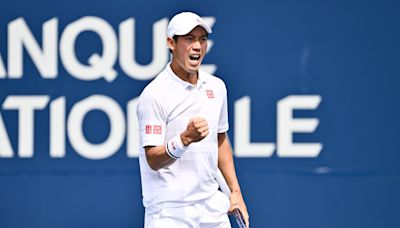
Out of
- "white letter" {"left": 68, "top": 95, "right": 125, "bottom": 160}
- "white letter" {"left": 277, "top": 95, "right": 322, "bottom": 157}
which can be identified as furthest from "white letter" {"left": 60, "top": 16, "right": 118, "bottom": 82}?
"white letter" {"left": 277, "top": 95, "right": 322, "bottom": 157}

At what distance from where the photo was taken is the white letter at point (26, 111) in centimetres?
614

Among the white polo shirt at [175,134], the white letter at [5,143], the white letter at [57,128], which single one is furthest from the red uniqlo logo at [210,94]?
the white letter at [5,143]

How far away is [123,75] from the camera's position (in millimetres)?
6125

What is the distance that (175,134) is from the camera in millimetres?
4469

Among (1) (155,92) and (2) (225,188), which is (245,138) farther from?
(1) (155,92)

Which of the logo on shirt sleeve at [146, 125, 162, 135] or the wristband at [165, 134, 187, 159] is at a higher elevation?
the logo on shirt sleeve at [146, 125, 162, 135]

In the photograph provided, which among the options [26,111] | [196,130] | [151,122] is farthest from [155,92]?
[26,111]

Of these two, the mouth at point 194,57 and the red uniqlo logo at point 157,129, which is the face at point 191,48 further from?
the red uniqlo logo at point 157,129

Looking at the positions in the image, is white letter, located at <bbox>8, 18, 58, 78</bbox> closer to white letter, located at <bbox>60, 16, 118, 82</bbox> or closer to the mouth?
white letter, located at <bbox>60, 16, 118, 82</bbox>

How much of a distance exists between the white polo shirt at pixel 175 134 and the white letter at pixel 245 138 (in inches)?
57.2

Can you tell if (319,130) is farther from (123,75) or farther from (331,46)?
(123,75)

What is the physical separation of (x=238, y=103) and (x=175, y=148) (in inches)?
74.0

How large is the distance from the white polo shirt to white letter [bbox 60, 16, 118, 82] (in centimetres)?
158

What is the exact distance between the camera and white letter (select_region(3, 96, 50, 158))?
614 centimetres
